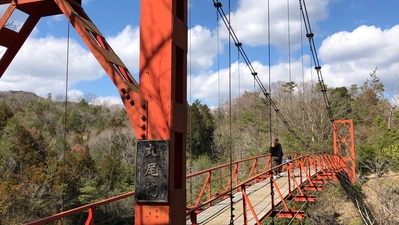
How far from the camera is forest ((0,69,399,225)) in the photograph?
2089 cm

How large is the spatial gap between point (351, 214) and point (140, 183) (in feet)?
80.0

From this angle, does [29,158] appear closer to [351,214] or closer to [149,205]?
[351,214]

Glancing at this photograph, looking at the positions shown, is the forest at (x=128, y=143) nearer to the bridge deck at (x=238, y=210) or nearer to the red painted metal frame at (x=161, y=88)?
the bridge deck at (x=238, y=210)

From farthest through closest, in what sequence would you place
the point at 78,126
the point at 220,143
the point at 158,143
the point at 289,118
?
the point at 78,126, the point at 220,143, the point at 289,118, the point at 158,143

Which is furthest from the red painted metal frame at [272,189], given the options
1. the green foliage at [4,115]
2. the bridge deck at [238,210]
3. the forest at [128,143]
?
the green foliage at [4,115]

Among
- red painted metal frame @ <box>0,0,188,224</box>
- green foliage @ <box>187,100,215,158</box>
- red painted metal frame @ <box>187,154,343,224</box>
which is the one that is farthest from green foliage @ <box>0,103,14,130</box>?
red painted metal frame @ <box>0,0,188,224</box>

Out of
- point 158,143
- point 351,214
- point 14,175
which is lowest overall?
point 351,214

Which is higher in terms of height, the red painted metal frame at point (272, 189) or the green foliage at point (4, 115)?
the green foliage at point (4, 115)

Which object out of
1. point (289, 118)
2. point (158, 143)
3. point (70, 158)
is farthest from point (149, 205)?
point (289, 118)

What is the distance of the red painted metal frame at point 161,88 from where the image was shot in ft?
8.70

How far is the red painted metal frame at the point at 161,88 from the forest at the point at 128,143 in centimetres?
1031

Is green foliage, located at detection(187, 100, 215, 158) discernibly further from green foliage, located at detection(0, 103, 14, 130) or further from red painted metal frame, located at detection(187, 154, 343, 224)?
red painted metal frame, located at detection(187, 154, 343, 224)

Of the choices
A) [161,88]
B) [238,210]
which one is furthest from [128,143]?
[161,88]

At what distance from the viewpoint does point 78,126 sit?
41906mm
